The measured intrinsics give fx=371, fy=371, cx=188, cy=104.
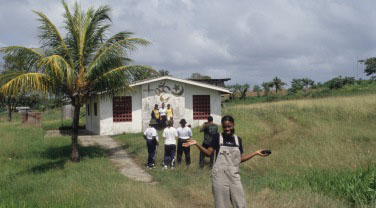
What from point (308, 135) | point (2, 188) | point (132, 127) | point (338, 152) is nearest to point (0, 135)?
point (132, 127)

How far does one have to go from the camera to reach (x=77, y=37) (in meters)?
12.9

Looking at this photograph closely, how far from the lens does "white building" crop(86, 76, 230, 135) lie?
20719 millimetres

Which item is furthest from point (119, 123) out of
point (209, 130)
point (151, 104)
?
point (209, 130)

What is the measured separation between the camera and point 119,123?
2084cm

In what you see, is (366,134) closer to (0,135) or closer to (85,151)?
(85,151)

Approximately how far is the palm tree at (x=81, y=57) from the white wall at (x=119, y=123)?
7137 millimetres

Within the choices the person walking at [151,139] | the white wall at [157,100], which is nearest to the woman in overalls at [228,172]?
the person walking at [151,139]

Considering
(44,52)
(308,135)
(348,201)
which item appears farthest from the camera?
(308,135)

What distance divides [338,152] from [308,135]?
14.6ft

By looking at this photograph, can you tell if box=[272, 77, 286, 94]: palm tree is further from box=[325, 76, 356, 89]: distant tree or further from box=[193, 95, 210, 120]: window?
box=[193, 95, 210, 120]: window

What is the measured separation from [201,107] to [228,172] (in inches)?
688

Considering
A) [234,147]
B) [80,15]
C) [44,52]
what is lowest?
[234,147]

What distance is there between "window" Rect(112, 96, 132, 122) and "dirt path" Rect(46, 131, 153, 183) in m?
1.57

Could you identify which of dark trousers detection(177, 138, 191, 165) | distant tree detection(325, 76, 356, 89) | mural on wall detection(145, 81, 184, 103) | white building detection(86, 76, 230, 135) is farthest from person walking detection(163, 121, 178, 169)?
distant tree detection(325, 76, 356, 89)
